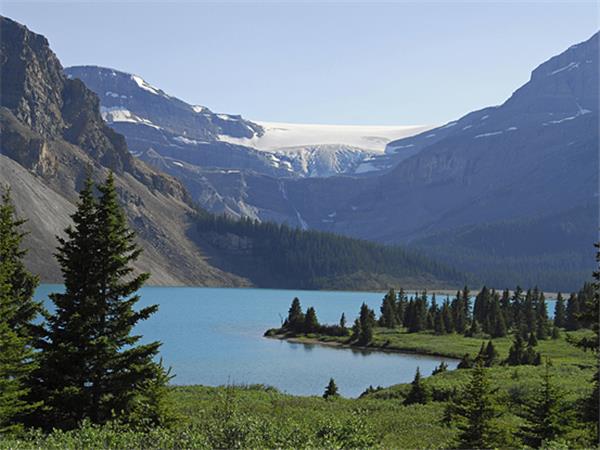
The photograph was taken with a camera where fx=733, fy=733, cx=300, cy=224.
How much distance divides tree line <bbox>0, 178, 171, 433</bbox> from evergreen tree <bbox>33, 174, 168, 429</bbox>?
0.13ft

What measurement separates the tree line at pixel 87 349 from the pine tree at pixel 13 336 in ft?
0.17

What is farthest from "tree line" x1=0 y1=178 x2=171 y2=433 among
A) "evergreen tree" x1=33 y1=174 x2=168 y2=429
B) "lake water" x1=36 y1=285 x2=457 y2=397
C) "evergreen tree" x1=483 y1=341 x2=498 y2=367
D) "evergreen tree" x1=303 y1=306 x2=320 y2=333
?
"evergreen tree" x1=303 y1=306 x2=320 y2=333

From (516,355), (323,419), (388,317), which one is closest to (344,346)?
(388,317)

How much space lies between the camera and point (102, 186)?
3303cm

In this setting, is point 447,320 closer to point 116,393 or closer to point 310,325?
point 310,325

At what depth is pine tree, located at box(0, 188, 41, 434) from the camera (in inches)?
1118

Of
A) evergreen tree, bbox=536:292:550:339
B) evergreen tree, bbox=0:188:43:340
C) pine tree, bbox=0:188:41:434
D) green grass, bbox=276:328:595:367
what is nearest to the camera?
pine tree, bbox=0:188:41:434

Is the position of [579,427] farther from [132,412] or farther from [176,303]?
[176,303]

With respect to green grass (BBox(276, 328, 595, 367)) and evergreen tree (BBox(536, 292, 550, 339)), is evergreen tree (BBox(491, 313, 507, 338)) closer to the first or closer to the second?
green grass (BBox(276, 328, 595, 367))

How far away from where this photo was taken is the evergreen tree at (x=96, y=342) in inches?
1202

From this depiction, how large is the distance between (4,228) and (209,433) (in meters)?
16.3

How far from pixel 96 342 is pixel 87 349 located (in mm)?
518

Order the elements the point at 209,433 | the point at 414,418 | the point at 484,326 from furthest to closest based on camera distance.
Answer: the point at 484,326 < the point at 414,418 < the point at 209,433

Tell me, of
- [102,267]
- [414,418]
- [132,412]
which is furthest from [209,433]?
[414,418]
